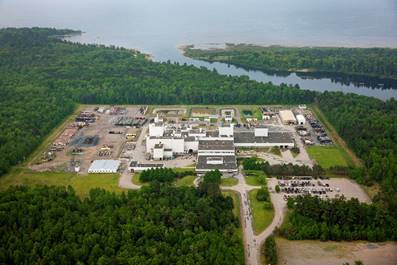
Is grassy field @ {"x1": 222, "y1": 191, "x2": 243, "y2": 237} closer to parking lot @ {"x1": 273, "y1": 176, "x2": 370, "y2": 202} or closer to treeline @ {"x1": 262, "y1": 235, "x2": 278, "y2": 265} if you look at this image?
treeline @ {"x1": 262, "y1": 235, "x2": 278, "y2": 265}

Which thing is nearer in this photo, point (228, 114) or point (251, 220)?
point (251, 220)

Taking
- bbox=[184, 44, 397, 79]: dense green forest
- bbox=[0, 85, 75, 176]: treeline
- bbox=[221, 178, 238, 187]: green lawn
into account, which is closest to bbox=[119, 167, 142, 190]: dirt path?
bbox=[221, 178, 238, 187]: green lawn

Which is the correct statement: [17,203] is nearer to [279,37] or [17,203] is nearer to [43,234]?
[43,234]

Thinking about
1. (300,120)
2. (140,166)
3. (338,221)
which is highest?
(300,120)

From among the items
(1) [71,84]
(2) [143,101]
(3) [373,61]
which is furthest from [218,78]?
(3) [373,61]

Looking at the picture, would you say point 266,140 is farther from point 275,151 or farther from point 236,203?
point 236,203

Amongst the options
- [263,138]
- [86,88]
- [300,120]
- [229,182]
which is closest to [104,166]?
[229,182]

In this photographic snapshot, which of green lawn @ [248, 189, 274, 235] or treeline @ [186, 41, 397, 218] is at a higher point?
treeline @ [186, 41, 397, 218]
